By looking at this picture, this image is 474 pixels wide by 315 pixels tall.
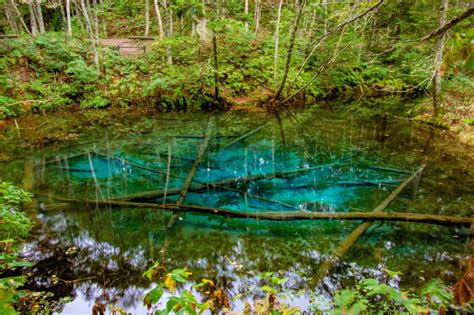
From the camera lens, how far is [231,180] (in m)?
8.02

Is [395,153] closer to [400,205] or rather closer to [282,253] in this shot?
[400,205]

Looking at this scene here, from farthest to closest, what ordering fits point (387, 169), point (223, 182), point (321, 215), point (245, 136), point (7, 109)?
1. point (7, 109)
2. point (245, 136)
3. point (387, 169)
4. point (223, 182)
5. point (321, 215)

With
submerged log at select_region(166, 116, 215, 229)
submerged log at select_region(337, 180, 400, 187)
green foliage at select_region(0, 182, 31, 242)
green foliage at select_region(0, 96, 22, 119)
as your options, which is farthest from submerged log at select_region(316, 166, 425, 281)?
green foliage at select_region(0, 96, 22, 119)

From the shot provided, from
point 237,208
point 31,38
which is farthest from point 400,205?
point 31,38

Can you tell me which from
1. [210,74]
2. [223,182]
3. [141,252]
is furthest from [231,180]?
[210,74]

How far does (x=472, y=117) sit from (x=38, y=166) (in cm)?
1529

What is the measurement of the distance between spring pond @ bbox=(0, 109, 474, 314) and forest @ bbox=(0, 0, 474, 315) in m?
0.04

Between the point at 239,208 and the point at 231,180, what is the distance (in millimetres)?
1296

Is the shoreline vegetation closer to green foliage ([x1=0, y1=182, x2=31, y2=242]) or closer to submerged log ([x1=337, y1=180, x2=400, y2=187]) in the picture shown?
submerged log ([x1=337, y1=180, x2=400, y2=187])

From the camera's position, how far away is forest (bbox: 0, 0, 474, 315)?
405 cm

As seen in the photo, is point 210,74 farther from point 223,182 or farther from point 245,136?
point 223,182

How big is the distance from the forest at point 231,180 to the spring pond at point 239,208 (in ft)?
0.13

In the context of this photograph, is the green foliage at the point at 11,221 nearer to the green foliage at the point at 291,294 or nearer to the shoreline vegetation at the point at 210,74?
the green foliage at the point at 291,294

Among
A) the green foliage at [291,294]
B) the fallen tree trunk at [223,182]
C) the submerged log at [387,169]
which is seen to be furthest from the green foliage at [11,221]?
the submerged log at [387,169]
